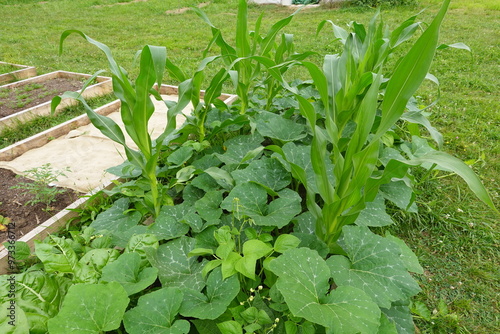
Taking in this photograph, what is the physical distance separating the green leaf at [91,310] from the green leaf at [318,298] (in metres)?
0.50

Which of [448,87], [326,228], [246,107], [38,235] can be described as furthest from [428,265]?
[448,87]

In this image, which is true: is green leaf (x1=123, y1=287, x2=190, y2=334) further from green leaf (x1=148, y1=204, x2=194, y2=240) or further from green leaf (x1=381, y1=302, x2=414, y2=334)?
green leaf (x1=381, y1=302, x2=414, y2=334)

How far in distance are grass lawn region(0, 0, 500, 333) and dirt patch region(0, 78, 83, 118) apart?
0.57 meters

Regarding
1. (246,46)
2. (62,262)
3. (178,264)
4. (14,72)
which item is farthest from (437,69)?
(14,72)

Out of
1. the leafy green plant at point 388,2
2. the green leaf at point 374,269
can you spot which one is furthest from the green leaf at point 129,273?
the leafy green plant at point 388,2

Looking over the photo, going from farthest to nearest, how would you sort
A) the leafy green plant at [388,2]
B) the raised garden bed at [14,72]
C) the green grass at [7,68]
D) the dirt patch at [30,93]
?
the leafy green plant at [388,2], the green grass at [7,68], the raised garden bed at [14,72], the dirt patch at [30,93]

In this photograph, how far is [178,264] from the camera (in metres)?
1.33

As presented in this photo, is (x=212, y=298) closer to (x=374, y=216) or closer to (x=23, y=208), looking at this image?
(x=374, y=216)

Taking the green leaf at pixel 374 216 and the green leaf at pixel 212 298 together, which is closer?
the green leaf at pixel 212 298

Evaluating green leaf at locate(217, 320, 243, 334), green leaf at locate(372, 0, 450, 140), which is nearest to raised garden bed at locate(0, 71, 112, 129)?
green leaf at locate(217, 320, 243, 334)

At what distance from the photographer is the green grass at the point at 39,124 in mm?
2926

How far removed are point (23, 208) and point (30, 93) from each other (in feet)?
7.78

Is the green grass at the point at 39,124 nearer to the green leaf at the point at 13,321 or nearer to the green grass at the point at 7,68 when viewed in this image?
the green grass at the point at 7,68

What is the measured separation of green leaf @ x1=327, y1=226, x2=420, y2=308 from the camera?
3.66 feet
